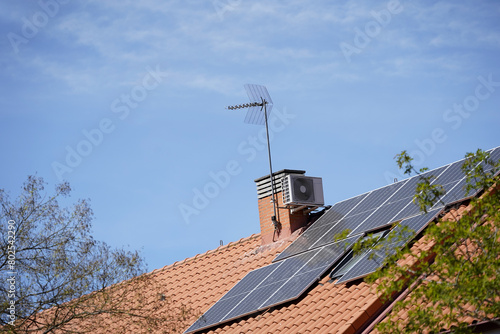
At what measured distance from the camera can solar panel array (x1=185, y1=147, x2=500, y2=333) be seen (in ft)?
50.5

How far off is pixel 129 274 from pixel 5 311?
8.10 feet

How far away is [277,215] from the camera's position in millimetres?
19766

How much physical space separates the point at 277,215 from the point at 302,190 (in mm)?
923

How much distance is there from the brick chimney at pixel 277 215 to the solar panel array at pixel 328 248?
3.01ft

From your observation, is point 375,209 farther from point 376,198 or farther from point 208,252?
point 208,252

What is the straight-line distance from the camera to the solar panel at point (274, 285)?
16016mm

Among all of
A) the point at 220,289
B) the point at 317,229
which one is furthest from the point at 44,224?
the point at 317,229

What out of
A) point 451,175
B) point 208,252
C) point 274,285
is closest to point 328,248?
point 274,285

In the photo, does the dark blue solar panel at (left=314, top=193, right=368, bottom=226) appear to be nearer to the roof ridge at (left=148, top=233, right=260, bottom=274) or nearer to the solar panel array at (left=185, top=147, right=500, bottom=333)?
the solar panel array at (left=185, top=147, right=500, bottom=333)

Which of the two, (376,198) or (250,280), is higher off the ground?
(376,198)

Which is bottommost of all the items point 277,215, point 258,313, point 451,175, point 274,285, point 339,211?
point 258,313

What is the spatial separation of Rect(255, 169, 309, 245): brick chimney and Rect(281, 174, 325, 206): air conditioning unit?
37cm

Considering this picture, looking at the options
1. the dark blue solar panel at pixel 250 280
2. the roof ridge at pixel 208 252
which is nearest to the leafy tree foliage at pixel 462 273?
the dark blue solar panel at pixel 250 280

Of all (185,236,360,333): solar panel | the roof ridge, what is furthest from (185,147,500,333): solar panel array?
the roof ridge
